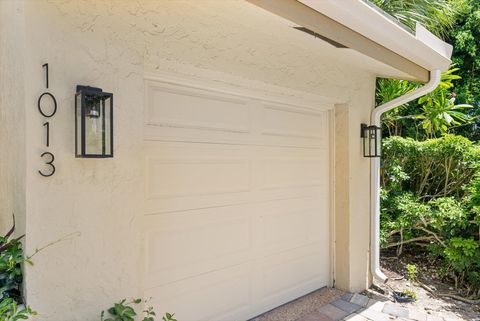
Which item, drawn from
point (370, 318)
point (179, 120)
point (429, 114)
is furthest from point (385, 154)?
point (179, 120)

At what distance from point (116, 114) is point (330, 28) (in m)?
2.16

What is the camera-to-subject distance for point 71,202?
8.34 ft

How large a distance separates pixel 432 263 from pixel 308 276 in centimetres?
329

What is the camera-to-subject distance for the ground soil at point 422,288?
5182 millimetres

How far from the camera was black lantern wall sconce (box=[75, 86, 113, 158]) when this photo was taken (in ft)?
8.18

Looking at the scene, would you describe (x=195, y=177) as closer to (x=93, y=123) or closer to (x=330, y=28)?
(x=93, y=123)

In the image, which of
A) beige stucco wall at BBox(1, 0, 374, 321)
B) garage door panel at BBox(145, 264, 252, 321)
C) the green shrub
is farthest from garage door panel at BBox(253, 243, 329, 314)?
beige stucco wall at BBox(1, 0, 374, 321)

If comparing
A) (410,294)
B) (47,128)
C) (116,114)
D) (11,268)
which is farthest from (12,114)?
(410,294)

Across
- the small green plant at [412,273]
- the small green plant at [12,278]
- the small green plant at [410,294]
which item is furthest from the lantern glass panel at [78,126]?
the small green plant at [412,273]

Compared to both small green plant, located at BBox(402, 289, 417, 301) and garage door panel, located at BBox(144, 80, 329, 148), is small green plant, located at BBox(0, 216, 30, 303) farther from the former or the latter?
small green plant, located at BBox(402, 289, 417, 301)

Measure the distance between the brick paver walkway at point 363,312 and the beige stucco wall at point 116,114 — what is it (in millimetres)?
2911

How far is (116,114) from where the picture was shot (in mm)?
2773

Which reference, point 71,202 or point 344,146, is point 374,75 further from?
point 71,202

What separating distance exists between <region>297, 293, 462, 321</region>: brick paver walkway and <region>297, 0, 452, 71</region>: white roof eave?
3.55 metres
